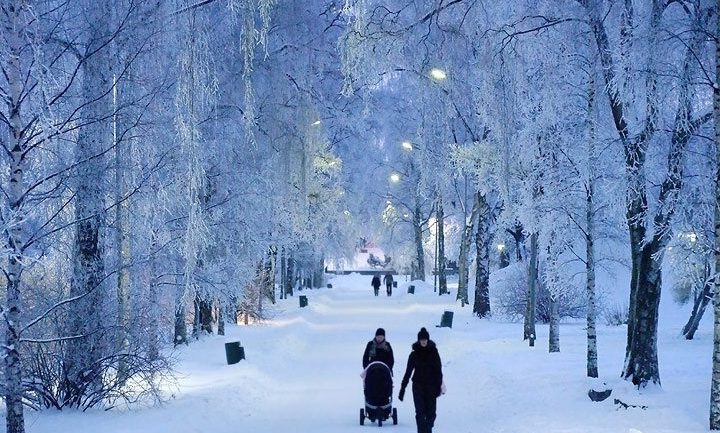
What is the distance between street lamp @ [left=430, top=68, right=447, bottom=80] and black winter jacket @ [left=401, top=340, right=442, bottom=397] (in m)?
4.52

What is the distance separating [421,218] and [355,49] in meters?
44.4

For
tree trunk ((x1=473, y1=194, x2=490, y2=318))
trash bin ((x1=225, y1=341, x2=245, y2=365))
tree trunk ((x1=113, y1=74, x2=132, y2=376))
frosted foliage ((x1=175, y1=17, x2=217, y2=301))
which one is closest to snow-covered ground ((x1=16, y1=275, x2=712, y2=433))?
trash bin ((x1=225, y1=341, x2=245, y2=365))

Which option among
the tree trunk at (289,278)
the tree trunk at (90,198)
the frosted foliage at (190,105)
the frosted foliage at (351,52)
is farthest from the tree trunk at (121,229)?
the tree trunk at (289,278)

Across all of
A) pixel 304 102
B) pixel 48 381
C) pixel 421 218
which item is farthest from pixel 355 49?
pixel 421 218

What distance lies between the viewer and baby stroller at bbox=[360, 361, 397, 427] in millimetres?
12641

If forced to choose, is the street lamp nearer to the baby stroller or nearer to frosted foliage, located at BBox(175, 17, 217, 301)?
frosted foliage, located at BBox(175, 17, 217, 301)

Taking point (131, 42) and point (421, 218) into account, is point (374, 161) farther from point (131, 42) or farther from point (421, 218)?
point (131, 42)

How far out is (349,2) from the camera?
32.7 feet

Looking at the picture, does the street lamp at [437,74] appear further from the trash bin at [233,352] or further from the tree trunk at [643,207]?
the trash bin at [233,352]

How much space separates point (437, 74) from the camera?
42.7 ft

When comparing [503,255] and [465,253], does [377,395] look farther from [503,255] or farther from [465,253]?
[503,255]

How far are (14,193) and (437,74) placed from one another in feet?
23.1

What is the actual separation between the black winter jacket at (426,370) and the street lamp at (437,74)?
14.8 feet

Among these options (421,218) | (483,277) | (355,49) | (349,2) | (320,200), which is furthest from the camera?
(421,218)
